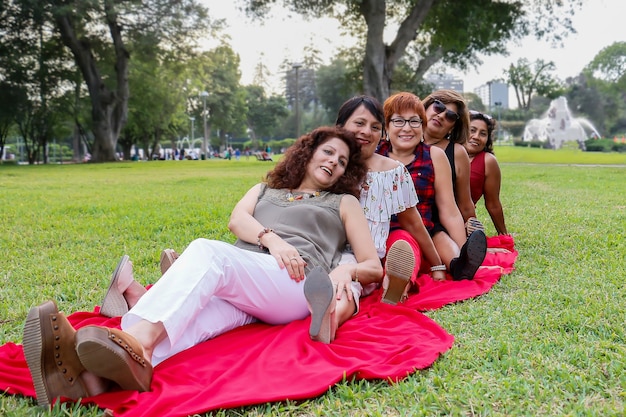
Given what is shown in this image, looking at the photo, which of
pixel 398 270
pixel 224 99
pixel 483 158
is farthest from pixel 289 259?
pixel 224 99

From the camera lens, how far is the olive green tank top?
302 centimetres

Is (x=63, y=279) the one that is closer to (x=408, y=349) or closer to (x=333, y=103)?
(x=408, y=349)

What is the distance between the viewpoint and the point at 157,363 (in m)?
2.40

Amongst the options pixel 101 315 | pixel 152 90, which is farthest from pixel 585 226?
pixel 152 90

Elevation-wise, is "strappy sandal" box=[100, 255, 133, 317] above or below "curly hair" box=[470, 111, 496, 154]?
below

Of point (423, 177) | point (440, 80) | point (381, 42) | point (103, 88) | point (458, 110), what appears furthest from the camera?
point (440, 80)

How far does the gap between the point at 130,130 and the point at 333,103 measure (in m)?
30.3

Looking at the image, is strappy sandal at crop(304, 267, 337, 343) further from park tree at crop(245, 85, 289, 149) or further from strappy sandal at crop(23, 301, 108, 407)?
park tree at crop(245, 85, 289, 149)

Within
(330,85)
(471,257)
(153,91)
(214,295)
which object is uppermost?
(330,85)

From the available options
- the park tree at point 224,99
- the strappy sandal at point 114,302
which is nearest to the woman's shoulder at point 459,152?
the strappy sandal at point 114,302

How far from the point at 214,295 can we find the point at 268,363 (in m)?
0.44

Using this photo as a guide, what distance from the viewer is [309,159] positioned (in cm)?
339

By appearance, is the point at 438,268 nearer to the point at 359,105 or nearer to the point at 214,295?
the point at 359,105

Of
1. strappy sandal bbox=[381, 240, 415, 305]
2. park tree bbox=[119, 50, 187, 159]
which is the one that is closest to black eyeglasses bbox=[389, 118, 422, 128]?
strappy sandal bbox=[381, 240, 415, 305]
